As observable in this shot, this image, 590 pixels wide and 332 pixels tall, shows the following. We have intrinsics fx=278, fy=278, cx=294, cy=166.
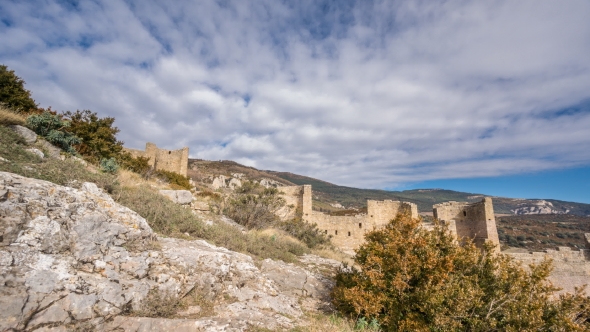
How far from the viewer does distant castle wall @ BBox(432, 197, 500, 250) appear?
1775cm

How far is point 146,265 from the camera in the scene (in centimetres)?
405

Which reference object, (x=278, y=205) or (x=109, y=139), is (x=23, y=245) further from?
(x=278, y=205)

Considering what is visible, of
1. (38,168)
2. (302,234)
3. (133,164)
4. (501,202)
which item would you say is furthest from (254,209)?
(501,202)

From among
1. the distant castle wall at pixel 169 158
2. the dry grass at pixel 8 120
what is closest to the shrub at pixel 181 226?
the dry grass at pixel 8 120

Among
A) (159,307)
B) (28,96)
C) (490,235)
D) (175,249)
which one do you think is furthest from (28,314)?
(490,235)

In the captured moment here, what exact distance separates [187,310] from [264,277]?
1.97 meters

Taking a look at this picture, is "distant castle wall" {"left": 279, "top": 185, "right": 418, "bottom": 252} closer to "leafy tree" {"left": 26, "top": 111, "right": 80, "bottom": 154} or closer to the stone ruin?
the stone ruin

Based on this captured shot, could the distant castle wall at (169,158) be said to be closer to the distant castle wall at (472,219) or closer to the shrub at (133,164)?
the shrub at (133,164)

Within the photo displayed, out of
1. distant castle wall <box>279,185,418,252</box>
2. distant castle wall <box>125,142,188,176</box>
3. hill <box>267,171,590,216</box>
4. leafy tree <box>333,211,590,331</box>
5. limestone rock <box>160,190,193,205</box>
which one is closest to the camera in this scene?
leafy tree <box>333,211,590,331</box>

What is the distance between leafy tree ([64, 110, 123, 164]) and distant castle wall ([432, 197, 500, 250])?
748 inches

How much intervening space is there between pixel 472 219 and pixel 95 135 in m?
22.3

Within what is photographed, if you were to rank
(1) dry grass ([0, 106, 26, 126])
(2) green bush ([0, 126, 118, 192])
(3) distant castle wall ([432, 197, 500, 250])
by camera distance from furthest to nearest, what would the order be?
(3) distant castle wall ([432, 197, 500, 250])
(1) dry grass ([0, 106, 26, 126])
(2) green bush ([0, 126, 118, 192])

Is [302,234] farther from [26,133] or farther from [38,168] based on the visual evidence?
[26,133]

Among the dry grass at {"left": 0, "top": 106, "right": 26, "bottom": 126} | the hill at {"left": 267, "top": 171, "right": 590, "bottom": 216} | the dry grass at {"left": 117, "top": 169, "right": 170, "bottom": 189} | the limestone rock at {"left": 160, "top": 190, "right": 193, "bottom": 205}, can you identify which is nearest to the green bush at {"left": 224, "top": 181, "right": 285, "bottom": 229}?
the limestone rock at {"left": 160, "top": 190, "right": 193, "bottom": 205}
